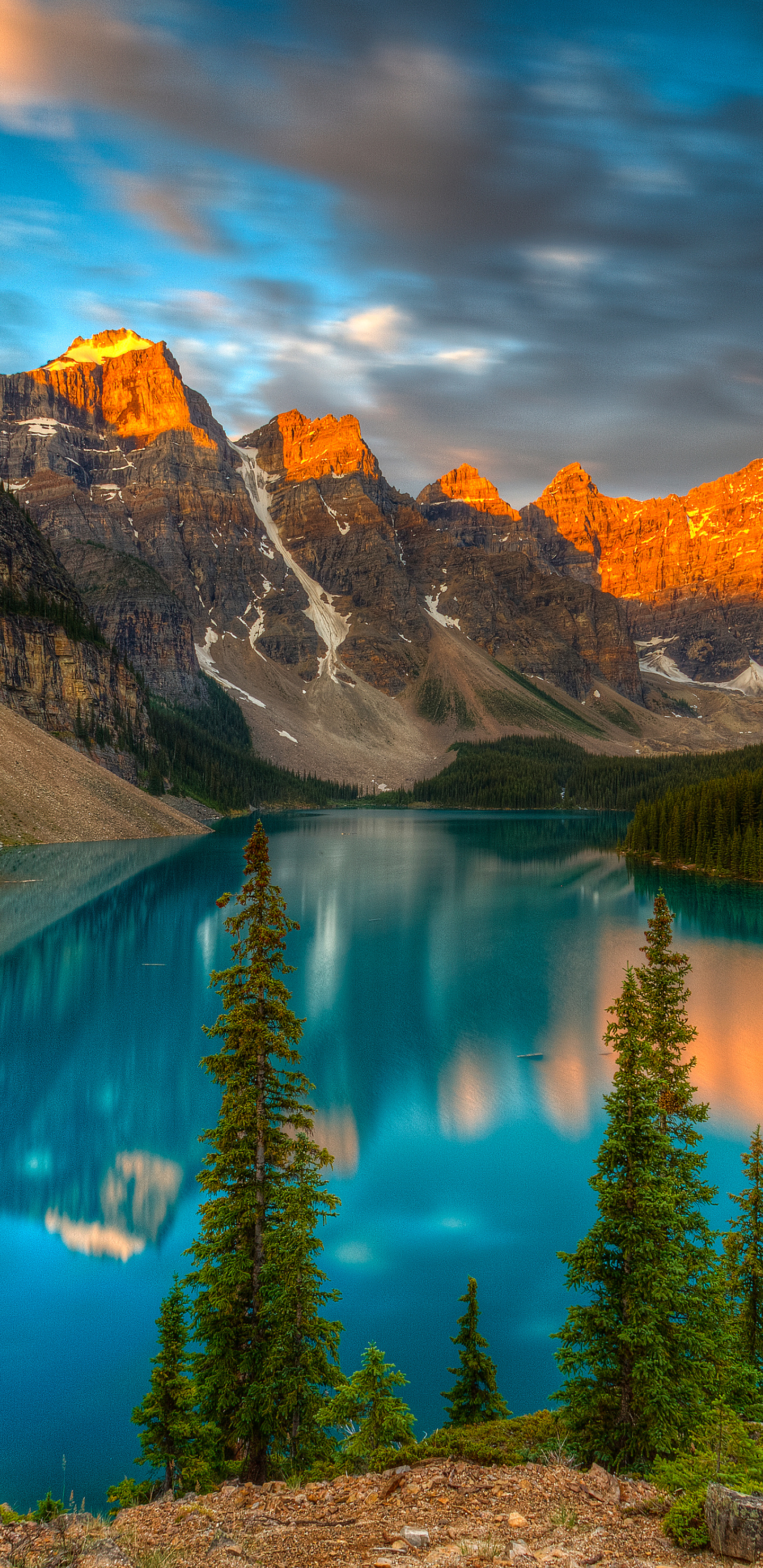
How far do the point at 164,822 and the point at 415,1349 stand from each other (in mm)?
111000

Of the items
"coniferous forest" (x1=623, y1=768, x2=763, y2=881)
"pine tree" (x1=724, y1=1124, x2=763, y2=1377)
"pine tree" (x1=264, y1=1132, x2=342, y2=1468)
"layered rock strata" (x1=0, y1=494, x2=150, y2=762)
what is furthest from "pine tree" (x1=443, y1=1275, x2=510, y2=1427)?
"layered rock strata" (x1=0, y1=494, x2=150, y2=762)

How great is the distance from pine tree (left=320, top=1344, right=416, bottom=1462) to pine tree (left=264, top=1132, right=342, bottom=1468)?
0.42 meters

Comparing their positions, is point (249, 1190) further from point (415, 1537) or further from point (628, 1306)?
point (415, 1537)

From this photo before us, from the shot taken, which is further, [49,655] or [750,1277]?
[49,655]

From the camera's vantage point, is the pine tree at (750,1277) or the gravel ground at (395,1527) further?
the pine tree at (750,1277)

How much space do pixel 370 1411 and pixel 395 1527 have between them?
3695 mm

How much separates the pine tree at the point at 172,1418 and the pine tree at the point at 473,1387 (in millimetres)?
4530

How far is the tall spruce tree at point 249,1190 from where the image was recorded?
44.2 ft

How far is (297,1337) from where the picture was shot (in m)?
13.6

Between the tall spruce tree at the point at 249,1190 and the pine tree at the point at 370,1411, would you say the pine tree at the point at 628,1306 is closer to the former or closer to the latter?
the pine tree at the point at 370,1411

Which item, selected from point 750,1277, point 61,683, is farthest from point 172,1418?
point 61,683

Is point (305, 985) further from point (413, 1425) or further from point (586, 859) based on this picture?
point (586, 859)

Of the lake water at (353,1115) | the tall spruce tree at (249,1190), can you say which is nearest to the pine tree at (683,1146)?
the lake water at (353,1115)

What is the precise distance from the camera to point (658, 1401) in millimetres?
11016
